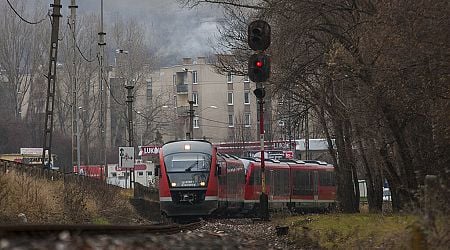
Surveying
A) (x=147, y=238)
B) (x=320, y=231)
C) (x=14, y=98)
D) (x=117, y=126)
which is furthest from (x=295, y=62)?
(x=117, y=126)

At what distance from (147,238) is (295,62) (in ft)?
50.5

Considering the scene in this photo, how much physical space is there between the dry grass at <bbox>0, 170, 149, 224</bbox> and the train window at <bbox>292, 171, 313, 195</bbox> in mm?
17214

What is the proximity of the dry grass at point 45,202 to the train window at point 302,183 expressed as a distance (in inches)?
678

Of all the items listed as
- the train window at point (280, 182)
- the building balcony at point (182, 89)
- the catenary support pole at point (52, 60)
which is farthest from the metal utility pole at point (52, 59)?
the building balcony at point (182, 89)

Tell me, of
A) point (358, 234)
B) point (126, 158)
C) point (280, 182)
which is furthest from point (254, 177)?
point (358, 234)

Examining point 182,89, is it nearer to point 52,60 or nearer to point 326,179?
point 326,179

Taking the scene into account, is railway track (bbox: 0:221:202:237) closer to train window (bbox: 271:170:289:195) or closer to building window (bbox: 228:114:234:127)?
train window (bbox: 271:170:289:195)

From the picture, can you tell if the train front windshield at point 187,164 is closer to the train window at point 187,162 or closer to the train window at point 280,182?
the train window at point 187,162

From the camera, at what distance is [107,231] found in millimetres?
10461

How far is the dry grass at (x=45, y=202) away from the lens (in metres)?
19.4

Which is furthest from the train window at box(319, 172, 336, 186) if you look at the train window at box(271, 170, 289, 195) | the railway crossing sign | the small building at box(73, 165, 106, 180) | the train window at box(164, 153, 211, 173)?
the train window at box(164, 153, 211, 173)

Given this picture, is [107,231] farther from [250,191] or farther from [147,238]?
[250,191]

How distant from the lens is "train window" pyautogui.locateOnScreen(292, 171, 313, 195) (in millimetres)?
46156

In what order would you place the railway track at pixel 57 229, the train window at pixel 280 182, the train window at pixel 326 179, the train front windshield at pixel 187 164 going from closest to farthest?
the railway track at pixel 57 229 < the train front windshield at pixel 187 164 < the train window at pixel 280 182 < the train window at pixel 326 179
